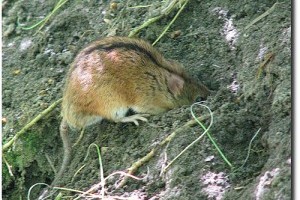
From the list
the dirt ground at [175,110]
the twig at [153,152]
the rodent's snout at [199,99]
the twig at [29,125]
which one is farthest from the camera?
the twig at [29,125]

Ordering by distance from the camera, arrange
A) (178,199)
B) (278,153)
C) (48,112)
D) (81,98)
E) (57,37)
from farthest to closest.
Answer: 1. (57,37)
2. (48,112)
3. (81,98)
4. (178,199)
5. (278,153)

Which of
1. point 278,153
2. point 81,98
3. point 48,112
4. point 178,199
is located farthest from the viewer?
point 48,112

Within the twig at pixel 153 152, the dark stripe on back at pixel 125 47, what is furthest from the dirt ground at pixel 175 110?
the dark stripe on back at pixel 125 47

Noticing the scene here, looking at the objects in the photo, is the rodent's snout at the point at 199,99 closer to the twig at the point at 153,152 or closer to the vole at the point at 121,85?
the vole at the point at 121,85

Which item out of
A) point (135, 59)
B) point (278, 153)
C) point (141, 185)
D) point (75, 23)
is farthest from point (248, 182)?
point (75, 23)

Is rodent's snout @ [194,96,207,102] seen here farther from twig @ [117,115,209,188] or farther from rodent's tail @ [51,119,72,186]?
rodent's tail @ [51,119,72,186]

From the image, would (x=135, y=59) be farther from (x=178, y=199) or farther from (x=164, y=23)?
(x=178, y=199)

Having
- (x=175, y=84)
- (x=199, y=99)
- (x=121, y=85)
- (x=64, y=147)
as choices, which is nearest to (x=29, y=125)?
(x=64, y=147)
